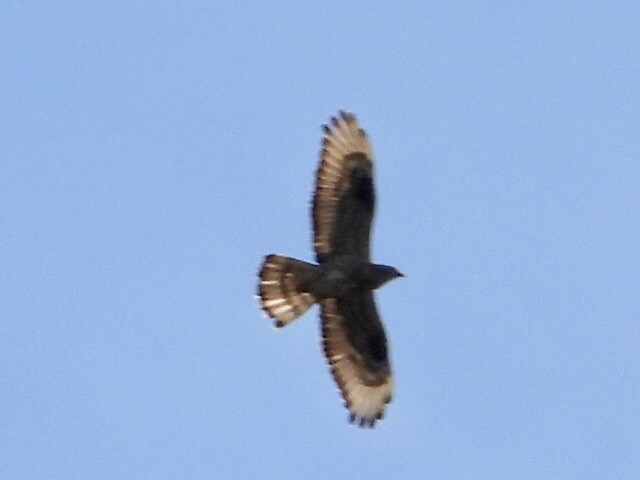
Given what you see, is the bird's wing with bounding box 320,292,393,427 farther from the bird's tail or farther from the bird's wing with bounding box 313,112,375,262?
the bird's wing with bounding box 313,112,375,262

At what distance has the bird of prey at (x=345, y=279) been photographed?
661 inches

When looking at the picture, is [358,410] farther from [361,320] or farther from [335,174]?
[335,174]

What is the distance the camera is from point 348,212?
1692 centimetres

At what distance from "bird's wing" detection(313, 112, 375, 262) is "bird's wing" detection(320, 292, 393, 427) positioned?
0.61 m

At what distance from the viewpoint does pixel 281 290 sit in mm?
16906

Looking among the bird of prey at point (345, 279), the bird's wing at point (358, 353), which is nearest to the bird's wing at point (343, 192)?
the bird of prey at point (345, 279)

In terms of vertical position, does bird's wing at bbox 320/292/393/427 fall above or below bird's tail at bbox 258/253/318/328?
below

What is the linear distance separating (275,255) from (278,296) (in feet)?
1.43

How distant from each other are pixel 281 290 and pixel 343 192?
1231 mm

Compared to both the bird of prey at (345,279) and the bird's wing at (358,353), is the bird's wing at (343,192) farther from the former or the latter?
the bird's wing at (358,353)

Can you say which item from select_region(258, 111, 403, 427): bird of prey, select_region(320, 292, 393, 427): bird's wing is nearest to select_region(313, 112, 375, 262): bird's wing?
select_region(258, 111, 403, 427): bird of prey

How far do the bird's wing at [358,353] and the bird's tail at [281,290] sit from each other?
1.13 feet

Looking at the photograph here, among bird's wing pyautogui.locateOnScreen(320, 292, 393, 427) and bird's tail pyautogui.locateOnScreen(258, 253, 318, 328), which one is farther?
bird's wing pyautogui.locateOnScreen(320, 292, 393, 427)

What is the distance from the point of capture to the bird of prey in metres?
16.8
